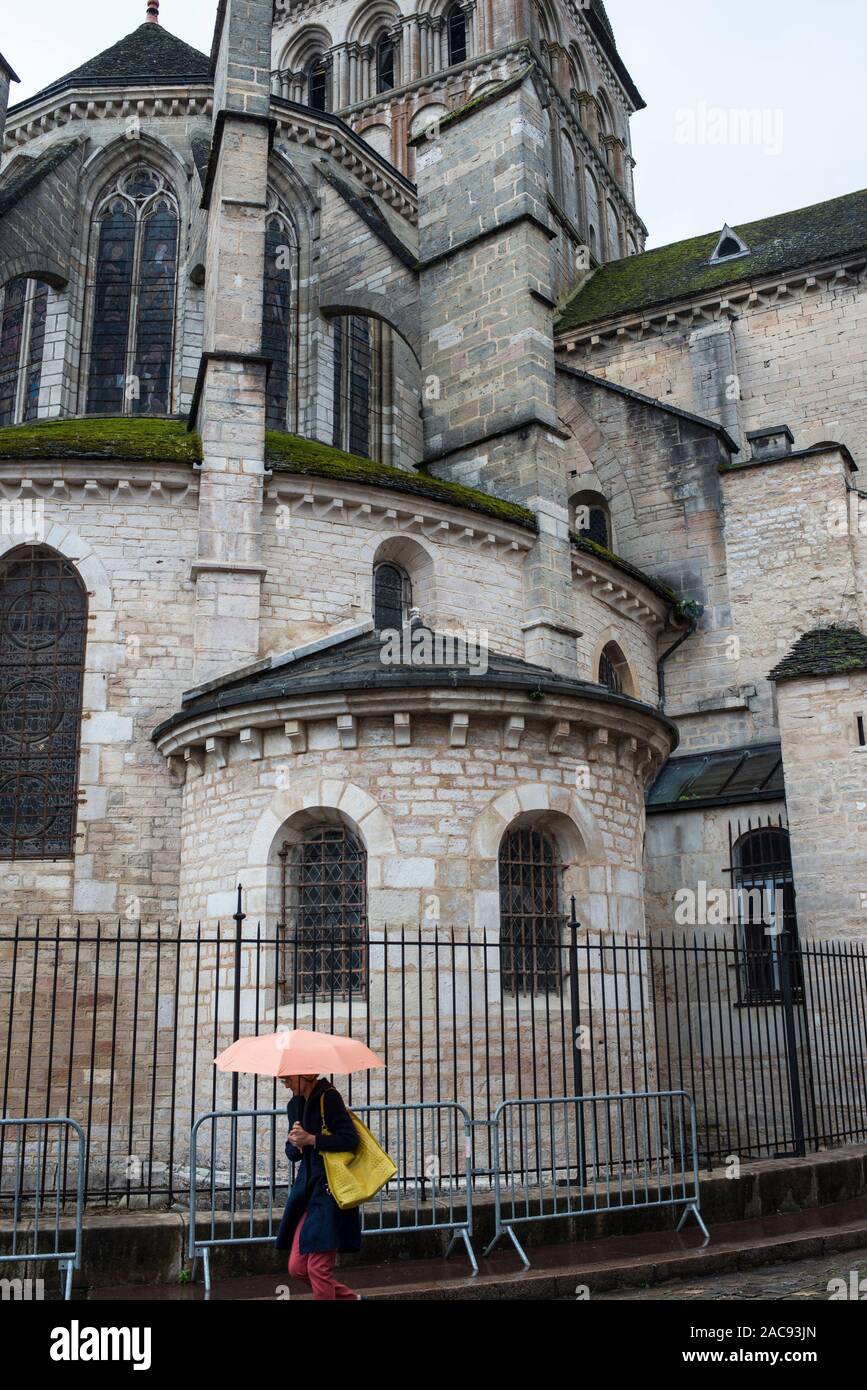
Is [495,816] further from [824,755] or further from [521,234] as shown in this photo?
[521,234]

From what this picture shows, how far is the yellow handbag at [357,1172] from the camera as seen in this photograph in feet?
19.0

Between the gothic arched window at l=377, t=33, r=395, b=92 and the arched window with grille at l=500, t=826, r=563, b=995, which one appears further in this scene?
the gothic arched window at l=377, t=33, r=395, b=92

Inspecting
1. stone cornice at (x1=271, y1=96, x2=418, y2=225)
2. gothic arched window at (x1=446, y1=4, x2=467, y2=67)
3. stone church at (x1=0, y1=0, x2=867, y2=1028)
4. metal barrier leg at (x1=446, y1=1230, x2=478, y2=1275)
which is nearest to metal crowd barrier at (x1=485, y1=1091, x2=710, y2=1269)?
metal barrier leg at (x1=446, y1=1230, x2=478, y2=1275)

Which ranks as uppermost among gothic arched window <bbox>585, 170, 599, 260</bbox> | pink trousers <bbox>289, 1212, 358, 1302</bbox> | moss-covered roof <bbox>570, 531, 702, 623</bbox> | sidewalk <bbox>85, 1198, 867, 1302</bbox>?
gothic arched window <bbox>585, 170, 599, 260</bbox>

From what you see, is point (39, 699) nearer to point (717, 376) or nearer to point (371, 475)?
point (371, 475)

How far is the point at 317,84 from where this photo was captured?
36312mm

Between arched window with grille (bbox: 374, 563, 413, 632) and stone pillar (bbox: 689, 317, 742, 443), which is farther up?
stone pillar (bbox: 689, 317, 742, 443)

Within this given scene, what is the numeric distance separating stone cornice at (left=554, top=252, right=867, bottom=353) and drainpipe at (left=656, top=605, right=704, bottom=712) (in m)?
7.05

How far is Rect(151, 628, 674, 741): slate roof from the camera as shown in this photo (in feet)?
37.9

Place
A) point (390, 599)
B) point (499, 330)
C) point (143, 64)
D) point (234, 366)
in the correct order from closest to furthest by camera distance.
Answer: point (234, 366), point (390, 599), point (499, 330), point (143, 64)

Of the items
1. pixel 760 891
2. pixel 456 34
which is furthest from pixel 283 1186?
pixel 456 34

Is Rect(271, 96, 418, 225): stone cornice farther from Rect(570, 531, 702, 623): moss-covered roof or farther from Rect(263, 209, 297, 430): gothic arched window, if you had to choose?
Rect(570, 531, 702, 623): moss-covered roof

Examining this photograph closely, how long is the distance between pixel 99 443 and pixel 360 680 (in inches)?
202

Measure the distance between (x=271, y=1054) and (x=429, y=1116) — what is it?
17.1 ft
